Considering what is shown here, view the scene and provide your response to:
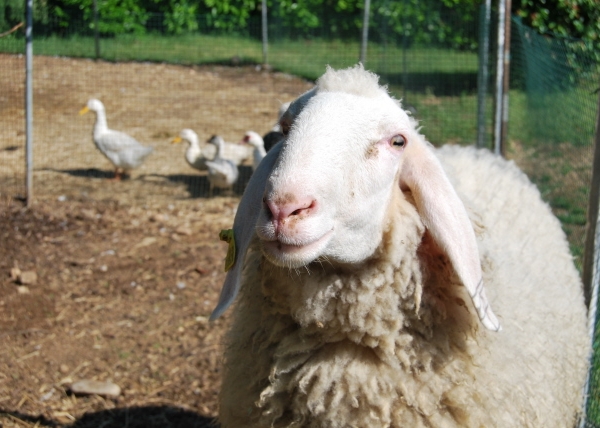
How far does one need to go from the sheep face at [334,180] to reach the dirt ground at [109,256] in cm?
201

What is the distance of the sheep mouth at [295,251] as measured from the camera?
76.4 inches

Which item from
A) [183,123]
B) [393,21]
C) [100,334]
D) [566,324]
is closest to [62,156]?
[183,123]

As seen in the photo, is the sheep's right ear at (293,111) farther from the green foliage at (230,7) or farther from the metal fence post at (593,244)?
the green foliage at (230,7)

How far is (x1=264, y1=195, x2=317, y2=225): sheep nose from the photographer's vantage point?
74.5 inches

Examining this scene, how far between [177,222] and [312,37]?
6.77 m

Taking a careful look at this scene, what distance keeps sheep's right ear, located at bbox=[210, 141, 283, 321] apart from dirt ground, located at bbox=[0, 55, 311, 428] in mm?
1606

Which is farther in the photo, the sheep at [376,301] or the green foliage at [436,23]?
the green foliage at [436,23]

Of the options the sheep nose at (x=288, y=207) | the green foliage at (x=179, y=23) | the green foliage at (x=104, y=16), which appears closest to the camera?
the sheep nose at (x=288, y=207)

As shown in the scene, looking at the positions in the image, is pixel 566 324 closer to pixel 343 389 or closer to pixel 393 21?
pixel 343 389

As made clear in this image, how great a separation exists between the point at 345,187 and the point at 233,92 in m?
9.32

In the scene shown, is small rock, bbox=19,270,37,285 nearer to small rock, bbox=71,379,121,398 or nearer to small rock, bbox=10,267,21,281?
small rock, bbox=10,267,21,281

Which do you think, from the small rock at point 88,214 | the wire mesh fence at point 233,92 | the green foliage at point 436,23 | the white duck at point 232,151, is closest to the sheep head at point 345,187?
the wire mesh fence at point 233,92

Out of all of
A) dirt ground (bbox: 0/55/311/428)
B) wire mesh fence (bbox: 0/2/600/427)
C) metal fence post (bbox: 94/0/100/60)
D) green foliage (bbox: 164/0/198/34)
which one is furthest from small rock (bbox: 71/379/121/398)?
green foliage (bbox: 164/0/198/34)

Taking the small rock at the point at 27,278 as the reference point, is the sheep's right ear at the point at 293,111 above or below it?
above
